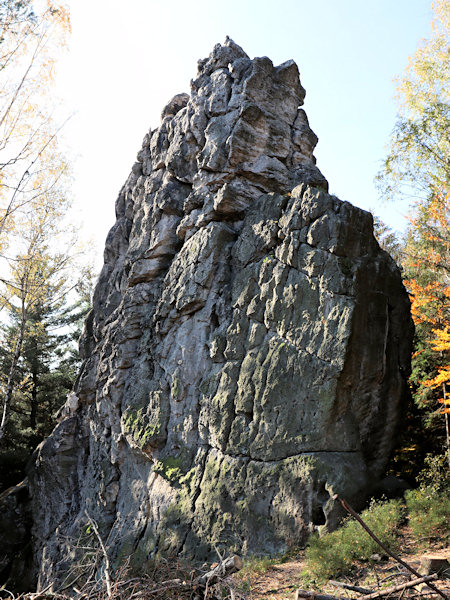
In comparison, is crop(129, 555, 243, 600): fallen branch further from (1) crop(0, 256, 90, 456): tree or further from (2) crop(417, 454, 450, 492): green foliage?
(1) crop(0, 256, 90, 456): tree

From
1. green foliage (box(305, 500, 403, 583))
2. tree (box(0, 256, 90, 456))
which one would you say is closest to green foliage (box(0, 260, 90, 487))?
tree (box(0, 256, 90, 456))

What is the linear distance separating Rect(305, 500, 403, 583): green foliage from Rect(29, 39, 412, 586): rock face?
65 centimetres

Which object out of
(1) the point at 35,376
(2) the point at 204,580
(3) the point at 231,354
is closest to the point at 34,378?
(1) the point at 35,376

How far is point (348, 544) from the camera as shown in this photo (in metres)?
7.77

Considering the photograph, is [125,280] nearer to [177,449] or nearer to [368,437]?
[177,449]

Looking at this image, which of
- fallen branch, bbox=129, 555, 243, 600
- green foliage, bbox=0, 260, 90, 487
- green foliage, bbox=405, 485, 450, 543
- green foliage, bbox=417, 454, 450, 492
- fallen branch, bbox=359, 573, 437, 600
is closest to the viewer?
fallen branch, bbox=359, 573, 437, 600

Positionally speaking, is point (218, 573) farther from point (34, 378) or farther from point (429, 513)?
point (34, 378)

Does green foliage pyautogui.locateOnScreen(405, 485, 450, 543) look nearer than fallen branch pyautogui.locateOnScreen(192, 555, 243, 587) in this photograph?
No

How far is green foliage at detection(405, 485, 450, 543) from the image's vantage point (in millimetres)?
8164

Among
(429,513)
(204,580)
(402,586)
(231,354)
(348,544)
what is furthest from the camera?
(231,354)

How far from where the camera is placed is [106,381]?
1550 centimetres

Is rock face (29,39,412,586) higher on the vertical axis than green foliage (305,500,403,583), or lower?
higher

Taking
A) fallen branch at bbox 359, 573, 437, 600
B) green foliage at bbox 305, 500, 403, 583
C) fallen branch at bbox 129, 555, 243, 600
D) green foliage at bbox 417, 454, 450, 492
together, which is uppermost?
green foliage at bbox 417, 454, 450, 492

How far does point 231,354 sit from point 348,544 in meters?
5.11
